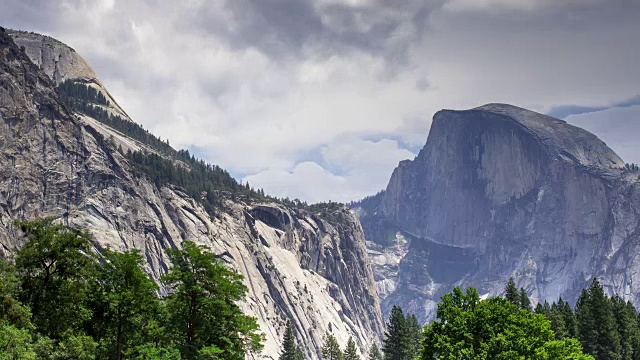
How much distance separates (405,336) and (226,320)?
74506 mm

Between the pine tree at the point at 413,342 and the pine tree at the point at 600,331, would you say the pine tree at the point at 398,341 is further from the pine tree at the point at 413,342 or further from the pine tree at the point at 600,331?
the pine tree at the point at 600,331

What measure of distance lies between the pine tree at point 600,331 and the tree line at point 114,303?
2544 inches

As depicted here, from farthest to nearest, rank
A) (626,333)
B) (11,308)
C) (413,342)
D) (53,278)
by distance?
(413,342)
(626,333)
(53,278)
(11,308)

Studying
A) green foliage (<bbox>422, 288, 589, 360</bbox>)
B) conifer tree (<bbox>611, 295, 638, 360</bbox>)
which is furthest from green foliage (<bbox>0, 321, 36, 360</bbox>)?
conifer tree (<bbox>611, 295, 638, 360</bbox>)

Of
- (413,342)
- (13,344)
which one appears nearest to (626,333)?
(413,342)

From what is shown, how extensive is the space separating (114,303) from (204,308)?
5731 mm

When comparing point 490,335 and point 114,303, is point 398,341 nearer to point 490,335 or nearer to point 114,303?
point 490,335

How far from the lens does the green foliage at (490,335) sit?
43.2 meters

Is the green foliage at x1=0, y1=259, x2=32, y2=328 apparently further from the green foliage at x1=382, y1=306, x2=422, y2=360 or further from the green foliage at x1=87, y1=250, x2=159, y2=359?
the green foliage at x1=382, y1=306, x2=422, y2=360

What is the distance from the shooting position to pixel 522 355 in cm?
4322

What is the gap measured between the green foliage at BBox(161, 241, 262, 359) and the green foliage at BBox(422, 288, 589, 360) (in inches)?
523

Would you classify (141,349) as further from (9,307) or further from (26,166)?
(26,166)

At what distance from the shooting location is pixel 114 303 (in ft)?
138

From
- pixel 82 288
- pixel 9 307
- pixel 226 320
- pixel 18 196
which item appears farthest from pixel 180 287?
pixel 18 196
